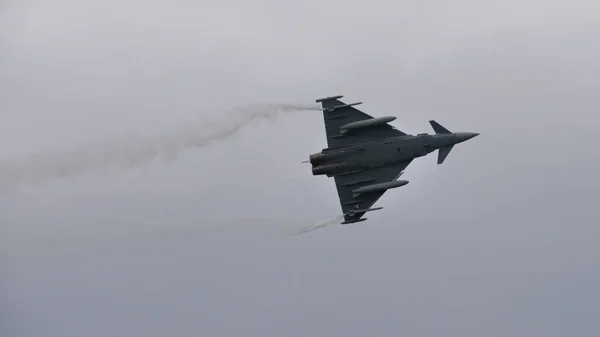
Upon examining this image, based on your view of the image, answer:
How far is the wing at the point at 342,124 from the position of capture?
225 ft

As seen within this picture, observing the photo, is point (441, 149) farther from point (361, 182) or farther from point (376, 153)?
point (361, 182)

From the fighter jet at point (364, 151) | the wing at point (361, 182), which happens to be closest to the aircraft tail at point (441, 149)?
the fighter jet at point (364, 151)

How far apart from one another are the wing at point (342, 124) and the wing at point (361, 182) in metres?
2.39

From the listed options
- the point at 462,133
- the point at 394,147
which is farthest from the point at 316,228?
the point at 462,133

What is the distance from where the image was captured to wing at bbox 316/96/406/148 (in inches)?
2694

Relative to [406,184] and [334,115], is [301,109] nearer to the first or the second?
[334,115]

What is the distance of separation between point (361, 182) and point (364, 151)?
246cm

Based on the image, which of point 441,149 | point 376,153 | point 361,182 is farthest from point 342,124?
point 441,149

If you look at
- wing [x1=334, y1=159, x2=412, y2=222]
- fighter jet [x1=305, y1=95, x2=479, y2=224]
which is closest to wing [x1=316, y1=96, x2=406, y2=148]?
fighter jet [x1=305, y1=95, x2=479, y2=224]

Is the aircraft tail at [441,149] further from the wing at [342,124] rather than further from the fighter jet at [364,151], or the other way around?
the wing at [342,124]

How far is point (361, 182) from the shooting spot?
2726 inches

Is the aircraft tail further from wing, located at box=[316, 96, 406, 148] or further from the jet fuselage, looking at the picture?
wing, located at box=[316, 96, 406, 148]

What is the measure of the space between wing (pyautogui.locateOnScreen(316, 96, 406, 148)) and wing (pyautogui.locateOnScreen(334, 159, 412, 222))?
2.39 meters

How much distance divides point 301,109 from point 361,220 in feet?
31.0
